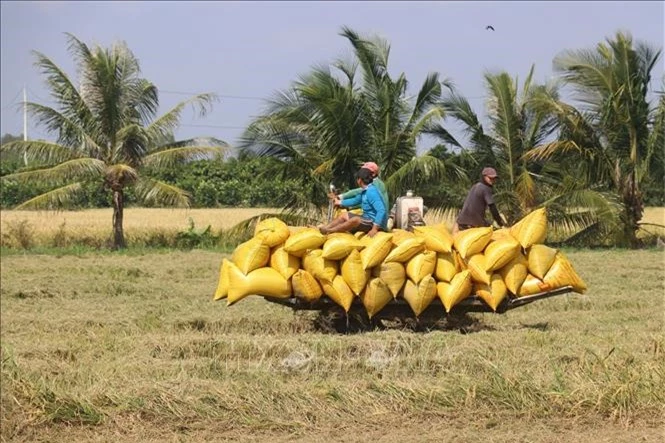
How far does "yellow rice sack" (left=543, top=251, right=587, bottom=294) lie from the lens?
7523 millimetres

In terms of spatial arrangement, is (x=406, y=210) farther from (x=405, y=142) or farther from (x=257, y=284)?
(x=405, y=142)

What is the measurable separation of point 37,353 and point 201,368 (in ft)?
5.11

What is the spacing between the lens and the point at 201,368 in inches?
244

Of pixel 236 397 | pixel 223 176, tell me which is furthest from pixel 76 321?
pixel 223 176

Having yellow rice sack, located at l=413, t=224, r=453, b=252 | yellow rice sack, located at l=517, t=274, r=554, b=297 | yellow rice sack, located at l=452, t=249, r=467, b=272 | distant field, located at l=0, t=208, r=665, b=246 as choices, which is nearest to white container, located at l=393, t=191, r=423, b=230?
yellow rice sack, located at l=413, t=224, r=453, b=252

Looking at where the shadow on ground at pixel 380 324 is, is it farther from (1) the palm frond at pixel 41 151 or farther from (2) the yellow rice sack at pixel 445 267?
(1) the palm frond at pixel 41 151

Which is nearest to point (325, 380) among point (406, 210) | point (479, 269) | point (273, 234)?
point (273, 234)

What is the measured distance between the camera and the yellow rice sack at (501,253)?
294 inches

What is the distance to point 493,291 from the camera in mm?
7504

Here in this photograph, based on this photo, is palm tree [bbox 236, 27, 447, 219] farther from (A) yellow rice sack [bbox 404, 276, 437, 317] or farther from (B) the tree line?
(A) yellow rice sack [bbox 404, 276, 437, 317]

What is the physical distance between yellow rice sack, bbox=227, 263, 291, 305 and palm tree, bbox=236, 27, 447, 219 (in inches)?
373

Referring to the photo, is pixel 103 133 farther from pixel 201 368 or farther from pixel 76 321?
pixel 201 368

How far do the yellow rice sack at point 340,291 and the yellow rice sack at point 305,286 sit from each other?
94 mm

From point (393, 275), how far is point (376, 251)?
26 centimetres
